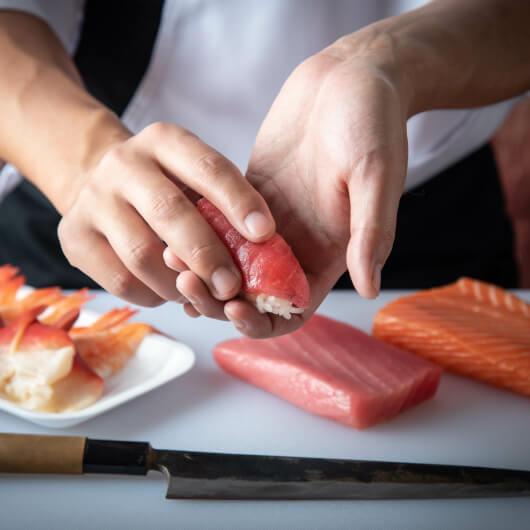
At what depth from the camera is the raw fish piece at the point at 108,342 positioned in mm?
1273

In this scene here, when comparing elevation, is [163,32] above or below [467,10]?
below

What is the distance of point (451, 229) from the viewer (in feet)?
6.20

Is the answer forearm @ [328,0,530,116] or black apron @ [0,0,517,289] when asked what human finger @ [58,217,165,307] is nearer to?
forearm @ [328,0,530,116]

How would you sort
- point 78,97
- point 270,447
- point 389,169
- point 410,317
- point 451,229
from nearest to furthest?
point 389,169 → point 270,447 → point 78,97 → point 410,317 → point 451,229

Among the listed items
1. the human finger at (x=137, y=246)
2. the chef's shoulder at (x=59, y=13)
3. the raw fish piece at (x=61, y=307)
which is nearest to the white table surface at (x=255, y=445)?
the raw fish piece at (x=61, y=307)

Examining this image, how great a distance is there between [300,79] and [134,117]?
69 cm

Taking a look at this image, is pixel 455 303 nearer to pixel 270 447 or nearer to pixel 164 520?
pixel 270 447

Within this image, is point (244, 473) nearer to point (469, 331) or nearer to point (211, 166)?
point (211, 166)

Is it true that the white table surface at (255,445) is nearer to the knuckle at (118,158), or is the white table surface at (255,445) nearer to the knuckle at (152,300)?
the knuckle at (152,300)

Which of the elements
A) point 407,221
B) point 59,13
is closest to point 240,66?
point 59,13

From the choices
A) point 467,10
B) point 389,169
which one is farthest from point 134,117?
point 389,169

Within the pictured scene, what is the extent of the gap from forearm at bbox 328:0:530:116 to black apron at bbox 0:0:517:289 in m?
0.42

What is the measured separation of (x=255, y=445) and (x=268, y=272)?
0.37m

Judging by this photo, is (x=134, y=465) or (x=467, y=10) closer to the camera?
(x=134, y=465)
